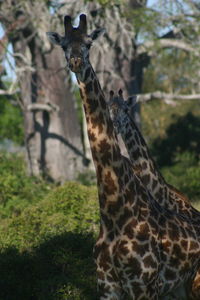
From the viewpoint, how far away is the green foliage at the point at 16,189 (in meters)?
16.5

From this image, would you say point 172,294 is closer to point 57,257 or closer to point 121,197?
point 121,197

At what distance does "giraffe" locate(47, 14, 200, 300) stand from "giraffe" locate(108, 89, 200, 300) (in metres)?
1.93

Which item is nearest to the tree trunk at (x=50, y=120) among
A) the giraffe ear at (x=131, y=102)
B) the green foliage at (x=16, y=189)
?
the green foliage at (x=16, y=189)

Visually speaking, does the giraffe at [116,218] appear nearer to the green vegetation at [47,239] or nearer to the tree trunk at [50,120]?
the green vegetation at [47,239]

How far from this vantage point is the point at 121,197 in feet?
23.8

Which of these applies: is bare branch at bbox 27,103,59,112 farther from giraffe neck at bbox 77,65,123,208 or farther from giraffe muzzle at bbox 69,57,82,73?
giraffe muzzle at bbox 69,57,82,73

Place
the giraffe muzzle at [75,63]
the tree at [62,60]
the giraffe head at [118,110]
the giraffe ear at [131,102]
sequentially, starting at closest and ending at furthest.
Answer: the giraffe muzzle at [75,63] < the giraffe head at [118,110] < the giraffe ear at [131,102] < the tree at [62,60]

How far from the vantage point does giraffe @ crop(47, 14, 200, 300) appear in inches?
280

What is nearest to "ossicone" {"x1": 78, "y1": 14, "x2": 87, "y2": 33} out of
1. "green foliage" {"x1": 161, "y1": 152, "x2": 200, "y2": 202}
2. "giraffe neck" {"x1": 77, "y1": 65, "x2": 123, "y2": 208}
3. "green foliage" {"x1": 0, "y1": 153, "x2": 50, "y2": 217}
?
"giraffe neck" {"x1": 77, "y1": 65, "x2": 123, "y2": 208}

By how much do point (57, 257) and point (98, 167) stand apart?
3.49 m

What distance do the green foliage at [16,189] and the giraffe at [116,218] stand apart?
8903 mm

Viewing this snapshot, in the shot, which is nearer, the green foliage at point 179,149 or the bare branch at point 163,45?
the green foliage at point 179,149

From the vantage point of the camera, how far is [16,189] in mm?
18125

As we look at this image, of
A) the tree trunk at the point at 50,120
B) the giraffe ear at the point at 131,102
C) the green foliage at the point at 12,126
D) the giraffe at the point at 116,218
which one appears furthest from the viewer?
the green foliage at the point at 12,126
